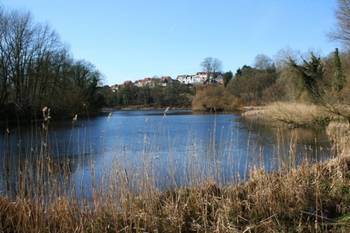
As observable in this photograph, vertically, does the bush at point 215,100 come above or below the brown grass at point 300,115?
above

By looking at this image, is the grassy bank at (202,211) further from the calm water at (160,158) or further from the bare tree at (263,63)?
the bare tree at (263,63)

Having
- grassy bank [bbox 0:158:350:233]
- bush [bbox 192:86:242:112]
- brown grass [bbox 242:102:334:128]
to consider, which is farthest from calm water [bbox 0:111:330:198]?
bush [bbox 192:86:242:112]

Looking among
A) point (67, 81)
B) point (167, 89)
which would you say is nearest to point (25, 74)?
point (67, 81)

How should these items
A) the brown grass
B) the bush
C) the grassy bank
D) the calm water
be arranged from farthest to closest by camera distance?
the bush, the brown grass, the calm water, the grassy bank

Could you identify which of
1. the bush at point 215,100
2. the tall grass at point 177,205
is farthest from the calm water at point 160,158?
the bush at point 215,100

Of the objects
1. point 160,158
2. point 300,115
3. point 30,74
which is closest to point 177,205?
point 160,158

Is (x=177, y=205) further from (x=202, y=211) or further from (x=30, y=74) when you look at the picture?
(x=30, y=74)

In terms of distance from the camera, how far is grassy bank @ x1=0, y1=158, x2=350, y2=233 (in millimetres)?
4945

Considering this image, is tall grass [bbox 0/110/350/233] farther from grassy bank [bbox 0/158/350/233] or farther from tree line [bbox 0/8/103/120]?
tree line [bbox 0/8/103/120]

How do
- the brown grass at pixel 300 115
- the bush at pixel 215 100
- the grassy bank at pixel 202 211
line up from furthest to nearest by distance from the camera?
the bush at pixel 215 100, the brown grass at pixel 300 115, the grassy bank at pixel 202 211

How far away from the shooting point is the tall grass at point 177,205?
499 centimetres

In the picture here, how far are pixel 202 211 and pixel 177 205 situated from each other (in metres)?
0.39

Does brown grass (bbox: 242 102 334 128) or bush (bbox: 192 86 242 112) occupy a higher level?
bush (bbox: 192 86 242 112)

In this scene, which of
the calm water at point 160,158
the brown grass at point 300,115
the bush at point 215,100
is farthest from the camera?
the bush at point 215,100
